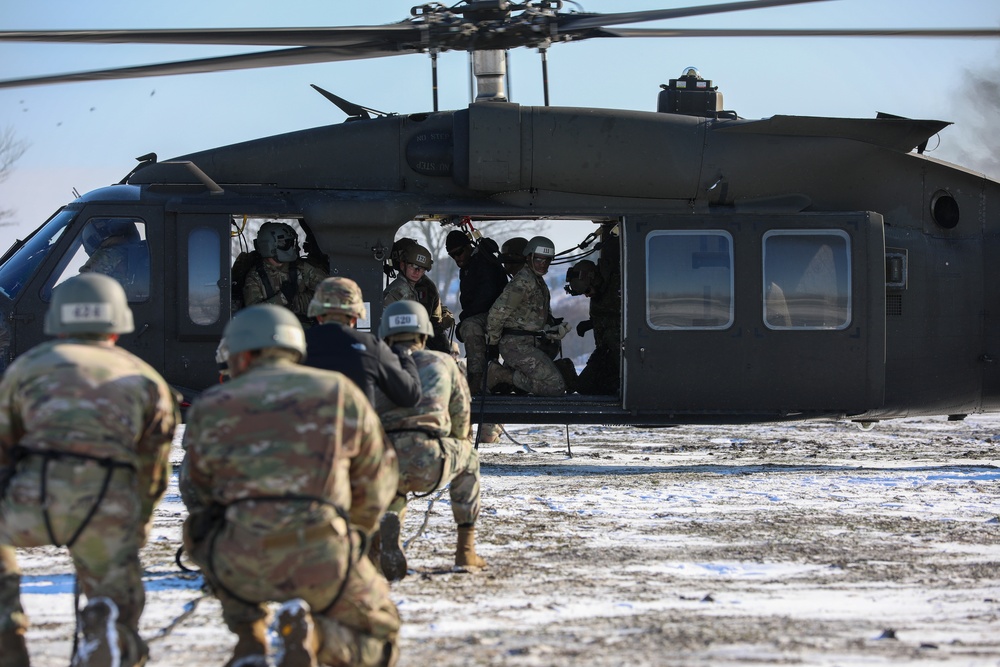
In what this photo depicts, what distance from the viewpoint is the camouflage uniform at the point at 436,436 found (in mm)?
5715

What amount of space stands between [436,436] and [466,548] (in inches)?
26.1

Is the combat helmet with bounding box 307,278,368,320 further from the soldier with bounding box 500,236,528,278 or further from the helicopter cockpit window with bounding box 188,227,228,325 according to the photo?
the soldier with bounding box 500,236,528,278

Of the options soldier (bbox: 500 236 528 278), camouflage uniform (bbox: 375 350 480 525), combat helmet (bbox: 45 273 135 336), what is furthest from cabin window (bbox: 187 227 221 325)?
combat helmet (bbox: 45 273 135 336)

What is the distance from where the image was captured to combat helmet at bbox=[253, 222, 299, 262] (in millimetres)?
9227

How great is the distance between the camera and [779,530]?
727cm

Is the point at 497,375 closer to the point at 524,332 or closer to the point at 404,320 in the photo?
the point at 524,332

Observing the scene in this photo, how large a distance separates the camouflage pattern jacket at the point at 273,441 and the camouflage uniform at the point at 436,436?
1.68 metres

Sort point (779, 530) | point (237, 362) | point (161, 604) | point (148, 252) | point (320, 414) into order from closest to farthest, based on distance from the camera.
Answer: point (320, 414)
point (237, 362)
point (161, 604)
point (779, 530)
point (148, 252)

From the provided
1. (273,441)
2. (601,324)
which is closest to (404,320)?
(273,441)

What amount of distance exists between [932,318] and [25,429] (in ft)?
25.9

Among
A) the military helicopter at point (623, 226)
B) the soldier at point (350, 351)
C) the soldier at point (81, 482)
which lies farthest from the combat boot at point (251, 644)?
the military helicopter at point (623, 226)

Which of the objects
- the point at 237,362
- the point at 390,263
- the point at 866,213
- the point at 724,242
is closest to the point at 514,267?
the point at 390,263

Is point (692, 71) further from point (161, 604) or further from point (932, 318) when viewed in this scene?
point (161, 604)

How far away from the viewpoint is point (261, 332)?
409cm
